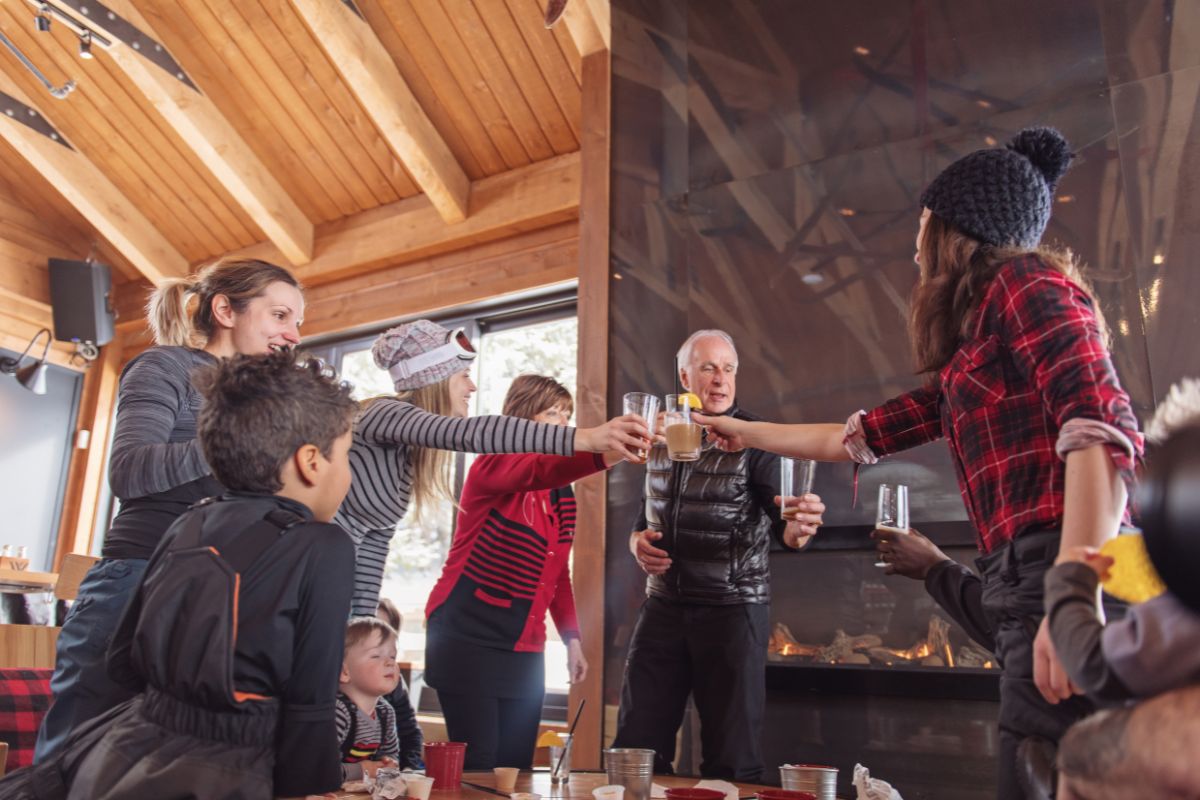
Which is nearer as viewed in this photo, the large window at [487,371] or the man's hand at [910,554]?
the man's hand at [910,554]

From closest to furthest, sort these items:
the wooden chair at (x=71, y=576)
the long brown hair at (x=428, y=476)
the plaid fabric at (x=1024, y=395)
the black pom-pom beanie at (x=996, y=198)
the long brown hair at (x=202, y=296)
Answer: the plaid fabric at (x=1024, y=395) < the black pom-pom beanie at (x=996, y=198) < the long brown hair at (x=202, y=296) < the long brown hair at (x=428, y=476) < the wooden chair at (x=71, y=576)

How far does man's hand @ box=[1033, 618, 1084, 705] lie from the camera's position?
3.65ft

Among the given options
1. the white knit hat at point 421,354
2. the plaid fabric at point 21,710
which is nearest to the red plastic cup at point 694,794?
the white knit hat at point 421,354

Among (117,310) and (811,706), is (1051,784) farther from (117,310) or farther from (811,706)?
(117,310)

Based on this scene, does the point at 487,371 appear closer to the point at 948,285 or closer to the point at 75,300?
the point at 75,300

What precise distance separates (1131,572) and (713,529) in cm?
194

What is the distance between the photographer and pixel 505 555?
274 centimetres

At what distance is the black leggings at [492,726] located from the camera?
251 centimetres

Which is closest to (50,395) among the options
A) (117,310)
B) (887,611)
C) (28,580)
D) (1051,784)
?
(117,310)

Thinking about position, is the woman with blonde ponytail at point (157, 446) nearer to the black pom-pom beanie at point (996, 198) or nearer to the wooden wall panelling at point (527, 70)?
the black pom-pom beanie at point (996, 198)

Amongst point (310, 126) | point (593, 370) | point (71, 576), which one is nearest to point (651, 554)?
point (593, 370)

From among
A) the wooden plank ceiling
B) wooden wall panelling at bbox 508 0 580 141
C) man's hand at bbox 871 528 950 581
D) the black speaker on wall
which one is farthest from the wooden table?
the black speaker on wall

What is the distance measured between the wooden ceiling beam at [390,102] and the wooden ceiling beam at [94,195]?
2142 mm

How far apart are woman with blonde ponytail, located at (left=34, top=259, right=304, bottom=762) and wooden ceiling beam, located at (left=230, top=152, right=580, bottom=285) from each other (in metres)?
3.15
